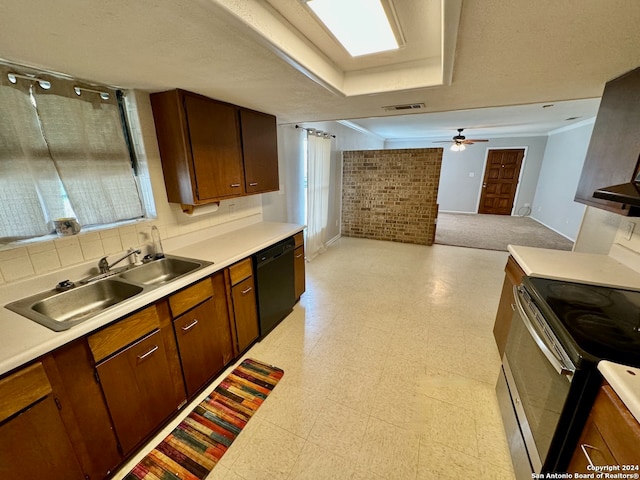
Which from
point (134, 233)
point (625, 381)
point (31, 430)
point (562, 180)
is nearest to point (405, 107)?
point (625, 381)

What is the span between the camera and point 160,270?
1.83 metres

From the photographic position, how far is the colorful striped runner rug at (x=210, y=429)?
1.34 m

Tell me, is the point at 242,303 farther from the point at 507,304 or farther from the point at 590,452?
the point at 507,304

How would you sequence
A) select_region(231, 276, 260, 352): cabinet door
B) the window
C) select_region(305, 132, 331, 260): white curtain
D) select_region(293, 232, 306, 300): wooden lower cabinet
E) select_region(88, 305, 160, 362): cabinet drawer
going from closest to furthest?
select_region(88, 305, 160, 362): cabinet drawer < the window < select_region(231, 276, 260, 352): cabinet door < select_region(293, 232, 306, 300): wooden lower cabinet < select_region(305, 132, 331, 260): white curtain

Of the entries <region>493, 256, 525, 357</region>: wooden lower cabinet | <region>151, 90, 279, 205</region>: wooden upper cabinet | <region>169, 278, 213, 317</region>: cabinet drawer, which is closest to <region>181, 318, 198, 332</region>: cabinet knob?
<region>169, 278, 213, 317</region>: cabinet drawer

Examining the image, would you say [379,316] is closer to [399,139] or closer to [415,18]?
[415,18]

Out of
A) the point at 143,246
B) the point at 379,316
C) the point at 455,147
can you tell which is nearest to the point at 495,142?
the point at 455,147

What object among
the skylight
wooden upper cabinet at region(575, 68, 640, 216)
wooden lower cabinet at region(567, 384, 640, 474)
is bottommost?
wooden lower cabinet at region(567, 384, 640, 474)

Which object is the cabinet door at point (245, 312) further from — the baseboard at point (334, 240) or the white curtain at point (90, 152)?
the baseboard at point (334, 240)

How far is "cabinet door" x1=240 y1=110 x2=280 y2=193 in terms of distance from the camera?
7.43ft

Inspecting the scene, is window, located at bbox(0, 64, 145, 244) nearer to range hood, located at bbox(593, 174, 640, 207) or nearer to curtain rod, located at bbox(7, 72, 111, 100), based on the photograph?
curtain rod, located at bbox(7, 72, 111, 100)

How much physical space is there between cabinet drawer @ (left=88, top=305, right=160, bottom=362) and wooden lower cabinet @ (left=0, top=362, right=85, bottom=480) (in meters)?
0.18

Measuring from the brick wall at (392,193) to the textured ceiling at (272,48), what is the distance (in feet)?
9.65

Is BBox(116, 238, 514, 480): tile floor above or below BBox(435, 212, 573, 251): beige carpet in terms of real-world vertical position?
below
